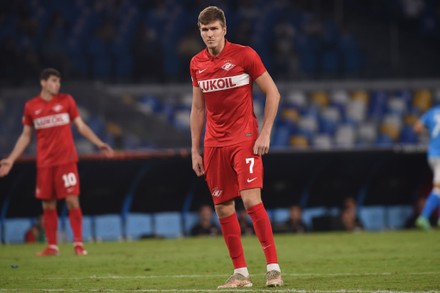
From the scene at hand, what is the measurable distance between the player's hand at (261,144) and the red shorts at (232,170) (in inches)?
3.2

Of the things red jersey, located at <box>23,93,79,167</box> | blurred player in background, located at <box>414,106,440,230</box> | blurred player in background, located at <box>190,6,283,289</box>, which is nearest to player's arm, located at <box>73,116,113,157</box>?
red jersey, located at <box>23,93,79,167</box>

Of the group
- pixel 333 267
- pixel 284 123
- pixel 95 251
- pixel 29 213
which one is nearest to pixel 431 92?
pixel 284 123

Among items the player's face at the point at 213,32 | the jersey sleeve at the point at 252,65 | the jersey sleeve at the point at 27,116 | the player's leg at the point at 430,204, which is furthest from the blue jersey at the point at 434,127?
the player's face at the point at 213,32

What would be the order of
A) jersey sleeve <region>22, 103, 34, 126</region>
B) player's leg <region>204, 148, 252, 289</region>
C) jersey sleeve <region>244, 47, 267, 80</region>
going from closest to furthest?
1. jersey sleeve <region>244, 47, 267, 80</region>
2. player's leg <region>204, 148, 252, 289</region>
3. jersey sleeve <region>22, 103, 34, 126</region>

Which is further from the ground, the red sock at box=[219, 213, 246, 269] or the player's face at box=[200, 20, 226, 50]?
the player's face at box=[200, 20, 226, 50]

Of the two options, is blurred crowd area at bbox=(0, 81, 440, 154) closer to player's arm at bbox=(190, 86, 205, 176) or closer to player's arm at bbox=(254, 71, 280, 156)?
player's arm at bbox=(190, 86, 205, 176)

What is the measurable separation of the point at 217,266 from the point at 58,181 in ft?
9.84

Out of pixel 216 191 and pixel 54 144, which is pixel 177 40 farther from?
pixel 216 191

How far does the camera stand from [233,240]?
838 centimetres

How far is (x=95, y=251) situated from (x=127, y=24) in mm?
11662

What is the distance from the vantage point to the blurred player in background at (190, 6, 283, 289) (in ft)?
26.6

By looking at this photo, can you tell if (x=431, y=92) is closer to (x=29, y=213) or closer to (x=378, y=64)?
(x=378, y=64)

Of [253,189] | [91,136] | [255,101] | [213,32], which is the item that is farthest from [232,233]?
[255,101]

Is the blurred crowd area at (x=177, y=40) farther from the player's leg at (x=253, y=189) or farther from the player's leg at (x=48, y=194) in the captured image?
the player's leg at (x=253, y=189)
